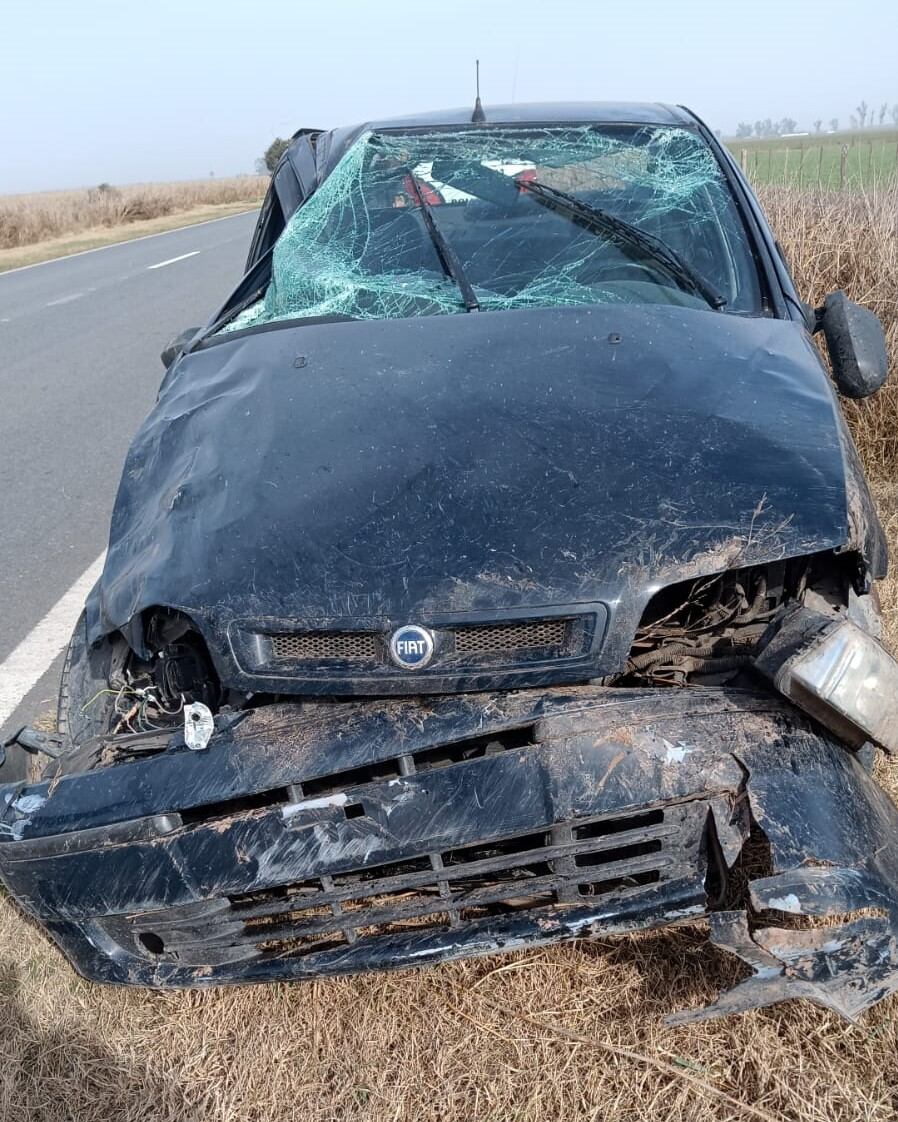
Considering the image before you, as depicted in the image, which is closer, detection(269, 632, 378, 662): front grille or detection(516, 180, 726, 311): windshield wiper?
detection(269, 632, 378, 662): front grille

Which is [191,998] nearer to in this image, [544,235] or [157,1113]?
[157,1113]

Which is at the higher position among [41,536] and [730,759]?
[730,759]

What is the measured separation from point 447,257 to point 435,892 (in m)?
1.97

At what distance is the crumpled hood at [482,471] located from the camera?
6.10 ft

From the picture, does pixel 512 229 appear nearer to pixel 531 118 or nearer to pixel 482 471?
pixel 531 118

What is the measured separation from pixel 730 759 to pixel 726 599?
1.42 ft

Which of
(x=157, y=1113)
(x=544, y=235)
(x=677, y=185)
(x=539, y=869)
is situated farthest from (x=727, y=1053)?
(x=677, y=185)

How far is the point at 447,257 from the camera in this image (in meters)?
3.07

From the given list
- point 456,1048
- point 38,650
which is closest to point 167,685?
point 456,1048

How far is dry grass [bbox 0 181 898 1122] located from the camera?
74.9 inches

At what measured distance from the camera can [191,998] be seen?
2.18 meters

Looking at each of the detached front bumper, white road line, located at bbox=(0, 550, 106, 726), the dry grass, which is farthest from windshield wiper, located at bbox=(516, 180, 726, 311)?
white road line, located at bbox=(0, 550, 106, 726)

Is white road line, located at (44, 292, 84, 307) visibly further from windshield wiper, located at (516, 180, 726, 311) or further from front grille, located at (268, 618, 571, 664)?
front grille, located at (268, 618, 571, 664)

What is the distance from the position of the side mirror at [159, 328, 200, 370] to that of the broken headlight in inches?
81.8
